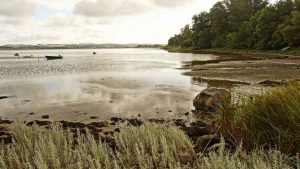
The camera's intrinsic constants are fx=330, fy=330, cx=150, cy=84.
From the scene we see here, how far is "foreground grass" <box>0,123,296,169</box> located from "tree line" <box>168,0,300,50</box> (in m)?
60.2

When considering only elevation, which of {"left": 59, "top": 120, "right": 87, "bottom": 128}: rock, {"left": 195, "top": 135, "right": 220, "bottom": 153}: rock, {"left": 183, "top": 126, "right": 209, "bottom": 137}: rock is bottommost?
{"left": 59, "top": 120, "right": 87, "bottom": 128}: rock

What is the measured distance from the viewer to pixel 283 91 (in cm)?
790

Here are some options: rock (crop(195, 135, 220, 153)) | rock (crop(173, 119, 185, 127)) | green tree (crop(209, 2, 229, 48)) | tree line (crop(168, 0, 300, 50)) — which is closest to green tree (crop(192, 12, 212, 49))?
tree line (crop(168, 0, 300, 50))

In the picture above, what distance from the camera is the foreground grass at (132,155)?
250 inches

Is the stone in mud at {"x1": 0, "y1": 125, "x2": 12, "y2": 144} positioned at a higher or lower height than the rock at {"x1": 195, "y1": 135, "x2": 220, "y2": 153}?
lower

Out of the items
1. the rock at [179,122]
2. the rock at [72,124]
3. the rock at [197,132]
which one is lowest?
the rock at [72,124]

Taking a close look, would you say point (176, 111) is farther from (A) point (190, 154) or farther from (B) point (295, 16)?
(B) point (295, 16)

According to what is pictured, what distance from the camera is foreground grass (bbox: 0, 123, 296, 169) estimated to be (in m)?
6.35

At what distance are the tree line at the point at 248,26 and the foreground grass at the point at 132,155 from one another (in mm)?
60217

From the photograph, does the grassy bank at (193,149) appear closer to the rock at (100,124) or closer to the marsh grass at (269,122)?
the marsh grass at (269,122)

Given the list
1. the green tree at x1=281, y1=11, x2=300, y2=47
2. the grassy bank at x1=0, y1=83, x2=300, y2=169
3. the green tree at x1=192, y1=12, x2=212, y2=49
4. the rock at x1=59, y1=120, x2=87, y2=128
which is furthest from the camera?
the green tree at x1=192, y1=12, x2=212, y2=49

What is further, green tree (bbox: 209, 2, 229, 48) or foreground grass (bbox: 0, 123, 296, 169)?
green tree (bbox: 209, 2, 229, 48)

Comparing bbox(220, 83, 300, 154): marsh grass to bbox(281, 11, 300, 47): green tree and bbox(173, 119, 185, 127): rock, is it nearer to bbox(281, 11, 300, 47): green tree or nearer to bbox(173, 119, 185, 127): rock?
bbox(173, 119, 185, 127): rock

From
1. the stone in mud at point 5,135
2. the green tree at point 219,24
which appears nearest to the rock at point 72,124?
the stone in mud at point 5,135
